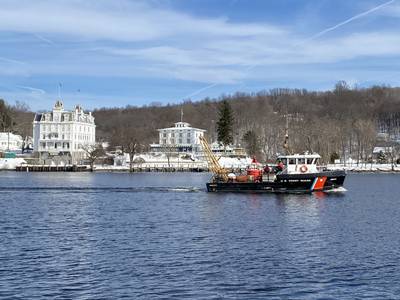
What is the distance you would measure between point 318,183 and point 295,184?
255cm

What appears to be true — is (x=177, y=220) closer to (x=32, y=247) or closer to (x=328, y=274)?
(x=32, y=247)

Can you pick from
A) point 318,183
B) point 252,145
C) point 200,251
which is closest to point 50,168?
point 252,145

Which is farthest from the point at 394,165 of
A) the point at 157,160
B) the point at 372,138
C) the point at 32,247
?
the point at 32,247

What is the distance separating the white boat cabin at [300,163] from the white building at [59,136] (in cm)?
11693

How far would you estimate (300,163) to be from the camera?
69.6 meters

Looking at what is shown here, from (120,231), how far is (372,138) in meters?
161

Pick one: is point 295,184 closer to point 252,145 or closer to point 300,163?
point 300,163

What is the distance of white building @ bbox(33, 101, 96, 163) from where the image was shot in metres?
180

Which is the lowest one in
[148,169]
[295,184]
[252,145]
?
[295,184]

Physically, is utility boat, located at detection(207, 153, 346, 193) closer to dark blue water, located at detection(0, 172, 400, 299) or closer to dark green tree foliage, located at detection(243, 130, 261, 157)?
dark blue water, located at detection(0, 172, 400, 299)

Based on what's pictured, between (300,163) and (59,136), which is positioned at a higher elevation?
(59,136)

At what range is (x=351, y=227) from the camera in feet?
137

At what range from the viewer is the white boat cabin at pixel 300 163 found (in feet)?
228

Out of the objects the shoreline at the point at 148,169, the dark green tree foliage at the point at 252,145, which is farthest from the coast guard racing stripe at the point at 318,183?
the dark green tree foliage at the point at 252,145
